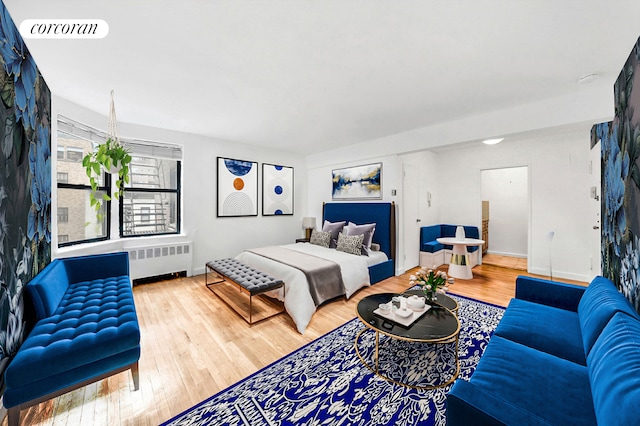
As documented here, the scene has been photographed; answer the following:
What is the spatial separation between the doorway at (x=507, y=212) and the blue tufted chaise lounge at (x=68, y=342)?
697cm

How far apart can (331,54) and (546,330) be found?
2645 mm

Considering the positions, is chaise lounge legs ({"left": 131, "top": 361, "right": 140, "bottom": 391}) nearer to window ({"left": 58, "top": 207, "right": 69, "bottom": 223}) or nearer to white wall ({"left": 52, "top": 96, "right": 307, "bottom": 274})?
white wall ({"left": 52, "top": 96, "right": 307, "bottom": 274})

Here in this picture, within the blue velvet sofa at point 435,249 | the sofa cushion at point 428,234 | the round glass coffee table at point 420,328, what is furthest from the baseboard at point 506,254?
the round glass coffee table at point 420,328

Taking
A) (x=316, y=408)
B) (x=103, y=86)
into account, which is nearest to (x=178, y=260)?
(x=103, y=86)

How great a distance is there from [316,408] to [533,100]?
389 centimetres

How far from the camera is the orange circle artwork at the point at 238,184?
4950 mm

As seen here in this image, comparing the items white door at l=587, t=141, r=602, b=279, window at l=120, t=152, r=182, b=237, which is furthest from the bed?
white door at l=587, t=141, r=602, b=279

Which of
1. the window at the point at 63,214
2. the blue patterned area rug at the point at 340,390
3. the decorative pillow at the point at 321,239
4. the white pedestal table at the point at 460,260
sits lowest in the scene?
the blue patterned area rug at the point at 340,390

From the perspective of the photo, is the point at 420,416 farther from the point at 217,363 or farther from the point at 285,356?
the point at 217,363

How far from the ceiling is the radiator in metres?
2.10

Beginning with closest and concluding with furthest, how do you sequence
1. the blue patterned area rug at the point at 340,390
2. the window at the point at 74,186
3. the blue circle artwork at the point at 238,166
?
1. the blue patterned area rug at the point at 340,390
2. the window at the point at 74,186
3. the blue circle artwork at the point at 238,166

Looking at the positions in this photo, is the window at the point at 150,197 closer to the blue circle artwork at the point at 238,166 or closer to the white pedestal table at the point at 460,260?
the blue circle artwork at the point at 238,166

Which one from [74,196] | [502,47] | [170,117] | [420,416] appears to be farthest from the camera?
[170,117]

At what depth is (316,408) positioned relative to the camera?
1.56 meters
